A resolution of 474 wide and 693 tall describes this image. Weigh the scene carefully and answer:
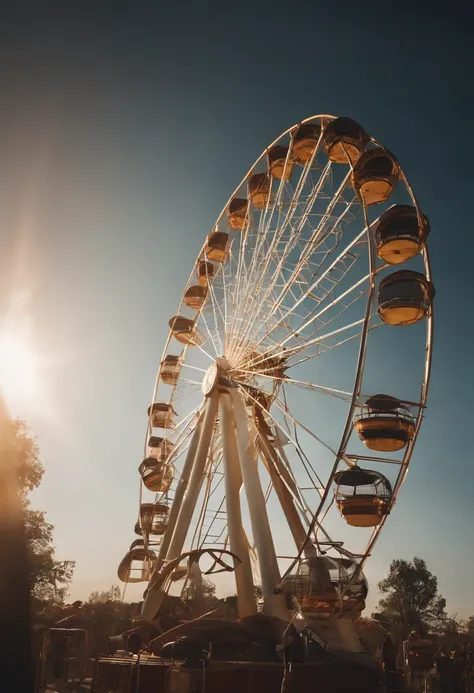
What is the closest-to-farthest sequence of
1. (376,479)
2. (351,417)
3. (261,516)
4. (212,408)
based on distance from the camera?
(351,417) < (376,479) < (261,516) < (212,408)

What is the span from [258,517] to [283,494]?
5.41 feet

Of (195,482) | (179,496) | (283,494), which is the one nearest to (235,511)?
(283,494)

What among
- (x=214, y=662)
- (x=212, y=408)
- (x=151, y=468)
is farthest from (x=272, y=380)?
(x=214, y=662)

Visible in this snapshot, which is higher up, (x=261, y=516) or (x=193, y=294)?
(x=193, y=294)

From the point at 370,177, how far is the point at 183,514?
33.9ft

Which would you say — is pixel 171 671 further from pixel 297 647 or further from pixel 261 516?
pixel 261 516

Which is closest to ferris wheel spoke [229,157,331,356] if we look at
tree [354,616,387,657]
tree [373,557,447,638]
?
tree [354,616,387,657]

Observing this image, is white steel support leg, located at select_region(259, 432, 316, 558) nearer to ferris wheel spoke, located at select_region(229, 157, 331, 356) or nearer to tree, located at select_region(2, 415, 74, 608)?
ferris wheel spoke, located at select_region(229, 157, 331, 356)

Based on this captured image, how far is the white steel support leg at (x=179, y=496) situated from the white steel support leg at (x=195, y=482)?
0.31 meters

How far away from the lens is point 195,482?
55.7ft

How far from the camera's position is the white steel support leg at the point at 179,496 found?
1679 cm

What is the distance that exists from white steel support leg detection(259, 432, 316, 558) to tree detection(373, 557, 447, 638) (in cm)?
4744

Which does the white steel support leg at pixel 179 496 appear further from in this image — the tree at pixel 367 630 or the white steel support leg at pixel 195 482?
the tree at pixel 367 630

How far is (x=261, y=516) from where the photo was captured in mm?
14703
